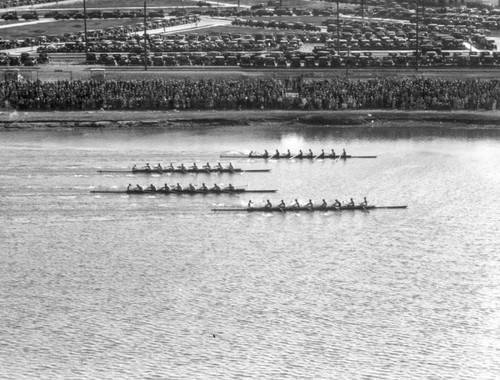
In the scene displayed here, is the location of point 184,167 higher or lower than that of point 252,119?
higher

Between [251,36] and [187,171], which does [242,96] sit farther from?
[251,36]

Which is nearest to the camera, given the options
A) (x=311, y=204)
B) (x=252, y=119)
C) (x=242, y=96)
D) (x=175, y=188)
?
(x=311, y=204)

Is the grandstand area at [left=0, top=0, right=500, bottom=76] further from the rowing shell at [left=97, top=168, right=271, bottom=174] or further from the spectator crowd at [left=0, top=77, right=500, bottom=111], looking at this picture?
the rowing shell at [left=97, top=168, right=271, bottom=174]

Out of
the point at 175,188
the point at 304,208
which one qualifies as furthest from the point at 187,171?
the point at 304,208

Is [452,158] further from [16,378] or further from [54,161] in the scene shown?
[16,378]

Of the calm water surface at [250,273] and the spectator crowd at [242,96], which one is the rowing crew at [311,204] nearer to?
the calm water surface at [250,273]

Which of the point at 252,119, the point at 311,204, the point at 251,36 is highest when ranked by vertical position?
the point at 251,36

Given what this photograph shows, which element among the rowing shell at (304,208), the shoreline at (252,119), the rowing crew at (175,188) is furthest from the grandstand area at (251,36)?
the rowing shell at (304,208)
